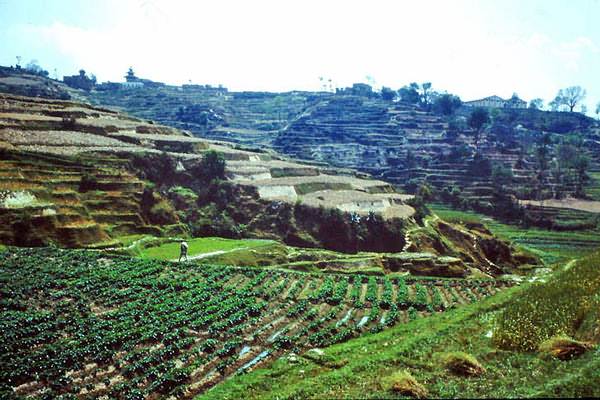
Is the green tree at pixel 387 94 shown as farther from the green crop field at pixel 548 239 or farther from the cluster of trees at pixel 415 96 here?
the green crop field at pixel 548 239

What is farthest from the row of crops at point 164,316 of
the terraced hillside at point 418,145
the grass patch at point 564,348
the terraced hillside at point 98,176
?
the terraced hillside at point 418,145

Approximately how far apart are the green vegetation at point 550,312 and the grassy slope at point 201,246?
97.0 ft

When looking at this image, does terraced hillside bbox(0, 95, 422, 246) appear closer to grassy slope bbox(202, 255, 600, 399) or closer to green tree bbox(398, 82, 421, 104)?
grassy slope bbox(202, 255, 600, 399)

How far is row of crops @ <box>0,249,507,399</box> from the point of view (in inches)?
790

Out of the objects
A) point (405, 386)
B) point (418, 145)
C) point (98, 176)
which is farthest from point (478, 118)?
point (405, 386)

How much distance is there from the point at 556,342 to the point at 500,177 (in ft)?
325

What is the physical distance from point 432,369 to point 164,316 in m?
15.5

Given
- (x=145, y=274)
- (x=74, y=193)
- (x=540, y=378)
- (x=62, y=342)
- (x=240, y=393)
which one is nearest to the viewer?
(x=540, y=378)

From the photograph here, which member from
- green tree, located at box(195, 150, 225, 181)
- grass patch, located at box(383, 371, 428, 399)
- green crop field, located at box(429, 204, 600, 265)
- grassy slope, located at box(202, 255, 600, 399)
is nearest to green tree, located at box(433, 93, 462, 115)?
green crop field, located at box(429, 204, 600, 265)

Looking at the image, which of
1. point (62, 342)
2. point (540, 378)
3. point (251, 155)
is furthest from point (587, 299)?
point (251, 155)

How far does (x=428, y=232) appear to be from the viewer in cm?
6147

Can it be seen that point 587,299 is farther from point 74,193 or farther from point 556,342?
point 74,193

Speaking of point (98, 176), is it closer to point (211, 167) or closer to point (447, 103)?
point (211, 167)

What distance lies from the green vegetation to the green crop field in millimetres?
45140
